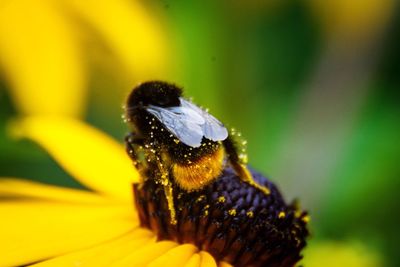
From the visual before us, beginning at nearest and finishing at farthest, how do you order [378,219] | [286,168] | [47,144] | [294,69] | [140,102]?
[140,102] < [47,144] < [378,219] < [286,168] < [294,69]

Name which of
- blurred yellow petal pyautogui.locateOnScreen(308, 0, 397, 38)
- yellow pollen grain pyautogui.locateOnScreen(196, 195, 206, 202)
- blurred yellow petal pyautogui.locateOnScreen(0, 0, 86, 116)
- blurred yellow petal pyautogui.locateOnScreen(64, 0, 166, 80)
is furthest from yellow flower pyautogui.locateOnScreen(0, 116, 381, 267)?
blurred yellow petal pyautogui.locateOnScreen(308, 0, 397, 38)

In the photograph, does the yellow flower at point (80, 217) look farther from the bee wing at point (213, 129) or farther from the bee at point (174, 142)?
the bee wing at point (213, 129)

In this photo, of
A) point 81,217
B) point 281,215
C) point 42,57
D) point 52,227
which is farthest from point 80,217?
point 42,57

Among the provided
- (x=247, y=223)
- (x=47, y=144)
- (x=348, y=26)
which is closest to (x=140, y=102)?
(x=247, y=223)

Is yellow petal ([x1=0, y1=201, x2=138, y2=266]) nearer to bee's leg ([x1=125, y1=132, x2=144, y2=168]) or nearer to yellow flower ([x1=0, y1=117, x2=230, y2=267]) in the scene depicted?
yellow flower ([x1=0, y1=117, x2=230, y2=267])

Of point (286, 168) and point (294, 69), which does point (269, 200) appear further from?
point (294, 69)

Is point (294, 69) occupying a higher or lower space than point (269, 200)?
higher

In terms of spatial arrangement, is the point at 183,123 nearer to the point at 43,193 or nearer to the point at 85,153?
the point at 43,193
